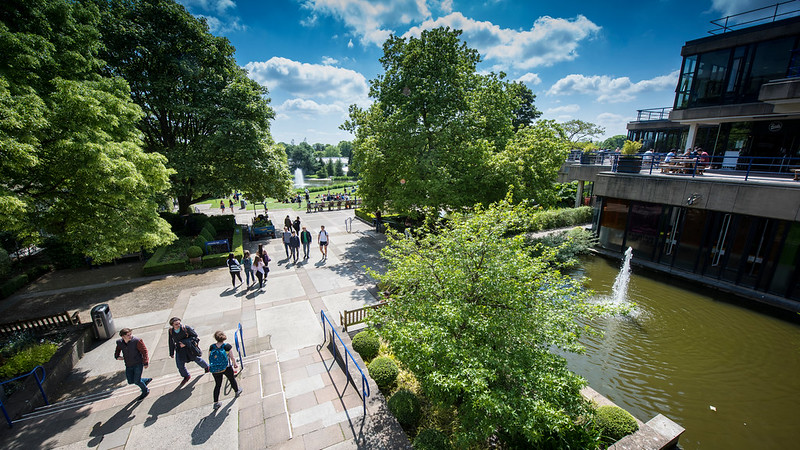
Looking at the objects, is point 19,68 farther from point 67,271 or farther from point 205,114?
point 67,271

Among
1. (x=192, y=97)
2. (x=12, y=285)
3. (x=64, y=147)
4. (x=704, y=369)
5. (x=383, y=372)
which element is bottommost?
(x=704, y=369)

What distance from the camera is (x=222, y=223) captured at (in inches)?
876

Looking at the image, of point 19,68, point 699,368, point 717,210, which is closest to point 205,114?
point 19,68

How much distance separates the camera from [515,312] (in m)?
5.78

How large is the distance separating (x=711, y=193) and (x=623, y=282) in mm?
5185

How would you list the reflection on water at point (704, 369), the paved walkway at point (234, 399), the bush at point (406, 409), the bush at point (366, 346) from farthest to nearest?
1. the bush at point (366, 346)
2. the reflection on water at point (704, 369)
3. the bush at point (406, 409)
4. the paved walkway at point (234, 399)

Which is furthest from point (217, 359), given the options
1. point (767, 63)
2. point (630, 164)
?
point (767, 63)

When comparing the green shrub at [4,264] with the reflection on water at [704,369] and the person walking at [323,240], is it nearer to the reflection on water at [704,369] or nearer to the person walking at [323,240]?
the person walking at [323,240]

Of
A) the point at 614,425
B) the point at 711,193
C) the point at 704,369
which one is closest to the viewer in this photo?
the point at 614,425

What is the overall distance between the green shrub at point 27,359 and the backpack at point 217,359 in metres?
4.99

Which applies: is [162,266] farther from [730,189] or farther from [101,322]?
[730,189]

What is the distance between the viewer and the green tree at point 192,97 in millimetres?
16266

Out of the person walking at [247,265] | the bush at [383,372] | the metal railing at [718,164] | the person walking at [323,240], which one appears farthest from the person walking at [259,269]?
the metal railing at [718,164]

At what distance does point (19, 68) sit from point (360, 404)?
12.1m
